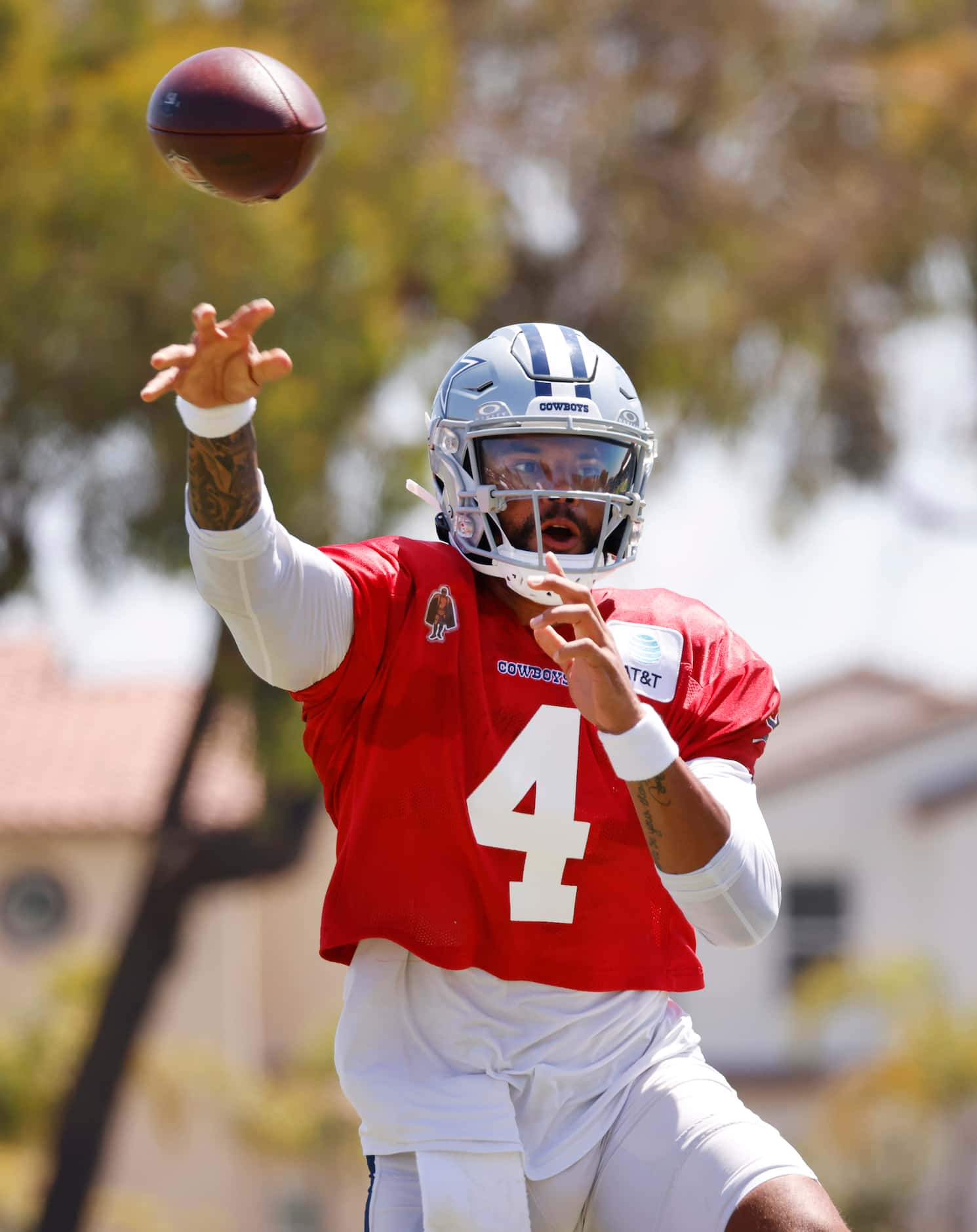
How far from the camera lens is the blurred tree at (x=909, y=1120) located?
64.6 feet

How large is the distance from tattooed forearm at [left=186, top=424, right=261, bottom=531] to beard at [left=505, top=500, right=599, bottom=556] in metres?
0.65

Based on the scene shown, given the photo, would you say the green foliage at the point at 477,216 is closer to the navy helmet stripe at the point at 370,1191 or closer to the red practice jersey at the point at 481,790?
the red practice jersey at the point at 481,790

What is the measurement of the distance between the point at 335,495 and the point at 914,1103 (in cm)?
1044

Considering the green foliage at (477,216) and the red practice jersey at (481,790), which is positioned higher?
the green foliage at (477,216)

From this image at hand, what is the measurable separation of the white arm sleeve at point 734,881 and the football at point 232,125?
5.17 feet

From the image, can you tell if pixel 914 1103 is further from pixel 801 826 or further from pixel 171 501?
pixel 171 501

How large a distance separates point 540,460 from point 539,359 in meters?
0.23

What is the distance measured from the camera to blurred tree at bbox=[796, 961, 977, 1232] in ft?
64.6

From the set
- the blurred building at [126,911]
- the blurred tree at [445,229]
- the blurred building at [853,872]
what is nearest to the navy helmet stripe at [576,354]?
the blurred tree at [445,229]

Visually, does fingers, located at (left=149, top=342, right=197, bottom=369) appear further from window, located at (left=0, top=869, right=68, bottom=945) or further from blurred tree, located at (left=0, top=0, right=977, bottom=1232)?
window, located at (left=0, top=869, right=68, bottom=945)

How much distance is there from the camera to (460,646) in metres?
3.85

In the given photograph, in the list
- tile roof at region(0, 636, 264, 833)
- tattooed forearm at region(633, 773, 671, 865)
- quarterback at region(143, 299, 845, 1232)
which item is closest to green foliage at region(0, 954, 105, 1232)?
tile roof at region(0, 636, 264, 833)

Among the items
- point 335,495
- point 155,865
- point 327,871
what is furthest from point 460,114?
point 327,871

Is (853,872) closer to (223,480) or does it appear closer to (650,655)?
(650,655)
